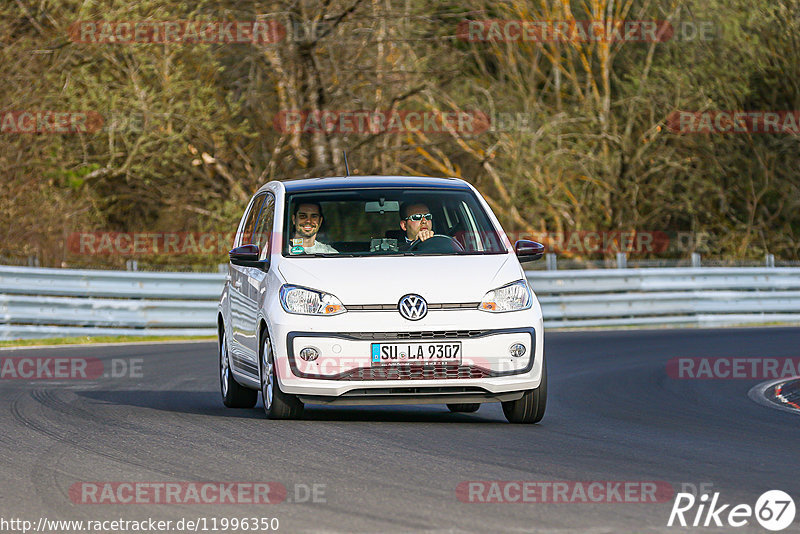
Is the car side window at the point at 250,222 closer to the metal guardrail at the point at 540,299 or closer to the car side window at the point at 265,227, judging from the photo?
the car side window at the point at 265,227

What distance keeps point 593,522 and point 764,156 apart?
28773 millimetres

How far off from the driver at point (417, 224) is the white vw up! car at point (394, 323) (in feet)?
0.17

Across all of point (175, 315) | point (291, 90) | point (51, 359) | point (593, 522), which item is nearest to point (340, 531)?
point (593, 522)

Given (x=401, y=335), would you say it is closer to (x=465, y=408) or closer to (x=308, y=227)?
(x=308, y=227)

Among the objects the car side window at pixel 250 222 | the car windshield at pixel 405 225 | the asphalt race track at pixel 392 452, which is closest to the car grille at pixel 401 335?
the asphalt race track at pixel 392 452

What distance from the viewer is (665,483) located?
7141 mm

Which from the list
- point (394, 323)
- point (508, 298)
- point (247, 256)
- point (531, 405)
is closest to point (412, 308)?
point (394, 323)

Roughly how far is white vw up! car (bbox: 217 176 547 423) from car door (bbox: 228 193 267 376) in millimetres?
119

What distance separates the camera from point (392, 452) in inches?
328

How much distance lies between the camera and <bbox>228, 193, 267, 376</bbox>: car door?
10742mm

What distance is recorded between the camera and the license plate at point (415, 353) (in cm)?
947

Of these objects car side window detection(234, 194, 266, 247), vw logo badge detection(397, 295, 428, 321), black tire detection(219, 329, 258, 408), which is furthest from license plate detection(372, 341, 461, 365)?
car side window detection(234, 194, 266, 247)

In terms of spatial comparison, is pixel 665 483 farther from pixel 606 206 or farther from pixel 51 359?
pixel 606 206

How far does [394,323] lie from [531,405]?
4.00ft
